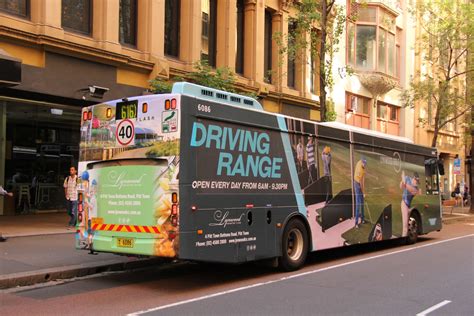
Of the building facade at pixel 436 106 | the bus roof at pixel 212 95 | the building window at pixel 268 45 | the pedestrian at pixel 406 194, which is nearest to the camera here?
the bus roof at pixel 212 95

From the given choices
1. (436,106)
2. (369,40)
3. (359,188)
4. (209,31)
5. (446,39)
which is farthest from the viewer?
(369,40)

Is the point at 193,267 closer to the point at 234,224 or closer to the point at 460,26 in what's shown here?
the point at 234,224

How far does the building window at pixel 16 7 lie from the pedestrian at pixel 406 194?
11.3m

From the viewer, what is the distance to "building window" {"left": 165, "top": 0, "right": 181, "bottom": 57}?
18.3 metres

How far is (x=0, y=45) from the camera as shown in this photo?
1299 cm

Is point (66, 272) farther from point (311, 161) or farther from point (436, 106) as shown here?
point (436, 106)

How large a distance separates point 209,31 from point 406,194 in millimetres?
9896

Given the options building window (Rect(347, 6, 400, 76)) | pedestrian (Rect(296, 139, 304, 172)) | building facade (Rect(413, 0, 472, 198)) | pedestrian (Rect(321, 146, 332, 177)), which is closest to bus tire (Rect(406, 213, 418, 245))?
pedestrian (Rect(321, 146, 332, 177))

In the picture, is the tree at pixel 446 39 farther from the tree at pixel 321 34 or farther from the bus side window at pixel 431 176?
the bus side window at pixel 431 176

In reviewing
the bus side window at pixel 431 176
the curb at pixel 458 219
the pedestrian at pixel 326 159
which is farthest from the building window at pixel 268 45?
the pedestrian at pixel 326 159

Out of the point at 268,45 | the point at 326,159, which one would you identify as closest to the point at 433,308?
the point at 326,159

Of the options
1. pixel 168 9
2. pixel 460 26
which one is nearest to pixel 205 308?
pixel 168 9

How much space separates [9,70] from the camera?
459 inches

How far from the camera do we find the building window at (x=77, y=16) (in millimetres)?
15047
